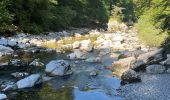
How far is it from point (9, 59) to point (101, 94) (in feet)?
34.5

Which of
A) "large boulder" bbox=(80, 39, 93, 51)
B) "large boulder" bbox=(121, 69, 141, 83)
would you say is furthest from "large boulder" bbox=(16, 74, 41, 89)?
"large boulder" bbox=(80, 39, 93, 51)

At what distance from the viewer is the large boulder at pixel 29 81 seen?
20.3 meters

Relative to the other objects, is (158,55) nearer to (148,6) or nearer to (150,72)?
(150,72)

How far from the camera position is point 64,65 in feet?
79.2

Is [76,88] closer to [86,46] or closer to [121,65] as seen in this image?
[121,65]

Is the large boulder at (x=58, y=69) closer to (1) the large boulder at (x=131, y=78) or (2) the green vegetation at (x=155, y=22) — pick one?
(1) the large boulder at (x=131, y=78)

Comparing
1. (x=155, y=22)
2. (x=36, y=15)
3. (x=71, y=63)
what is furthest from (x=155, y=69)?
(x=36, y=15)

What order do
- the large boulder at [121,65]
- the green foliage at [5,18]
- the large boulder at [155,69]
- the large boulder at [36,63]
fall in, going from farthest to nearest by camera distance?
the green foliage at [5,18] → the large boulder at [36,63] → the large boulder at [121,65] → the large boulder at [155,69]

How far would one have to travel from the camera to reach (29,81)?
20719 millimetres

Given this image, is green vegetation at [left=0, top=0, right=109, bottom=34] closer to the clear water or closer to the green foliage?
the green foliage

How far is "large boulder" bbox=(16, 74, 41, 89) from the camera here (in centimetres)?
2034

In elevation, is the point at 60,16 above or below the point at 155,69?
above

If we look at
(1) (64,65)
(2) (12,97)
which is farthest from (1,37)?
(2) (12,97)

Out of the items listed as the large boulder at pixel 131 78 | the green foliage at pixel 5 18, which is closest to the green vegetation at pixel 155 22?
the large boulder at pixel 131 78
